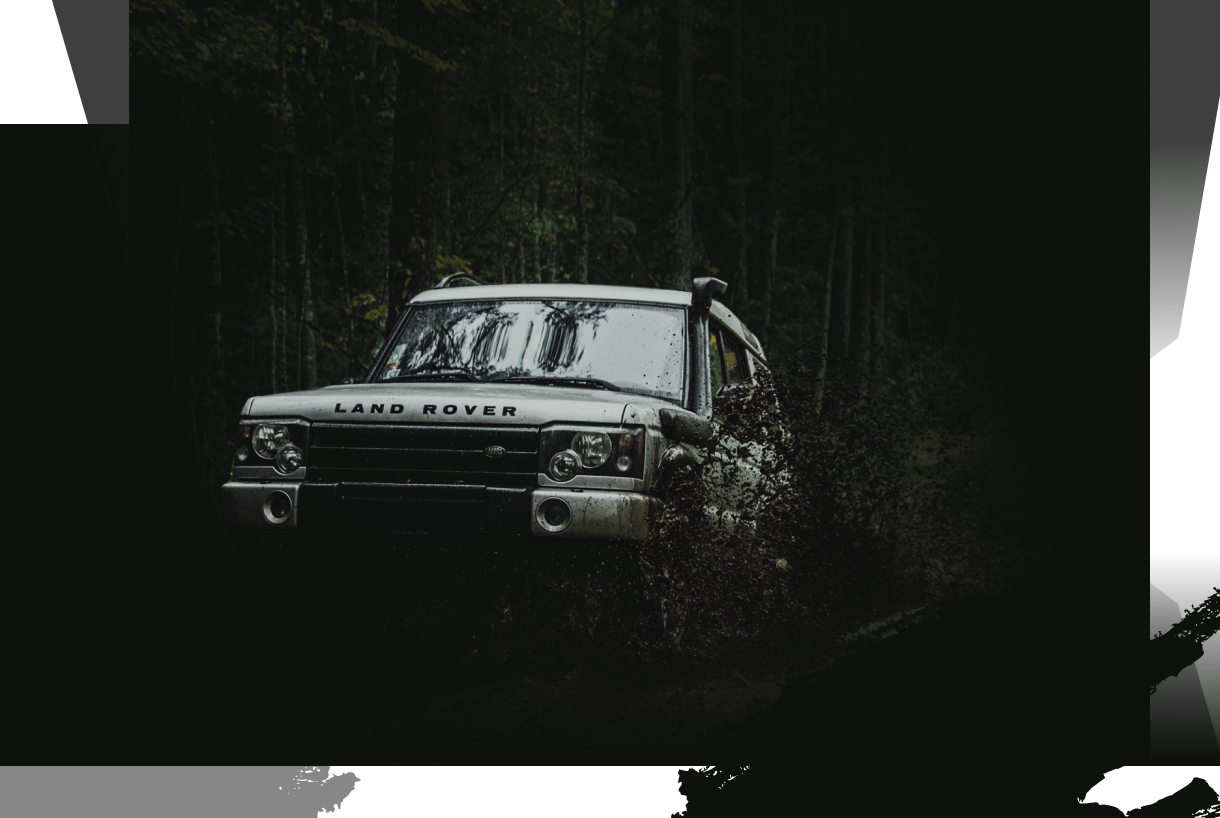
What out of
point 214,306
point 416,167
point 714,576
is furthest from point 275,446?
point 214,306

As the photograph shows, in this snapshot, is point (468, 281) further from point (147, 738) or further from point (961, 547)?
point (961, 547)

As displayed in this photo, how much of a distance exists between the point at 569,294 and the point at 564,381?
94cm

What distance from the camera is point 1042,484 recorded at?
4.41 meters

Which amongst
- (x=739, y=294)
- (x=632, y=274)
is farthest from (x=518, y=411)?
(x=739, y=294)

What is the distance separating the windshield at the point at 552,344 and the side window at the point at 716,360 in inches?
22.3

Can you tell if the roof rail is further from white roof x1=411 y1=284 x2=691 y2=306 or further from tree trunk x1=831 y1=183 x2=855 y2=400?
tree trunk x1=831 y1=183 x2=855 y2=400

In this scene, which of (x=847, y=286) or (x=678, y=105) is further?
(x=847, y=286)

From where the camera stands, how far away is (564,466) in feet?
16.7

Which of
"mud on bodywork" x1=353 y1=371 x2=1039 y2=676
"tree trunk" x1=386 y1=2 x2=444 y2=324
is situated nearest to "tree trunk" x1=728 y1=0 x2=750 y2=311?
"tree trunk" x1=386 y1=2 x2=444 y2=324

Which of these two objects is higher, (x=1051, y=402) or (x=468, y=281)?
(x=468, y=281)

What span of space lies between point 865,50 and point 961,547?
1209cm

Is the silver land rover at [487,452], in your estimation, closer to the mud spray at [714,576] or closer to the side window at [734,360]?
the mud spray at [714,576]

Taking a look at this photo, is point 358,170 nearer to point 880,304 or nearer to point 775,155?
point 775,155

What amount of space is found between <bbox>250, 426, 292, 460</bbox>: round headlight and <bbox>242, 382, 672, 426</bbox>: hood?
0.27 feet
